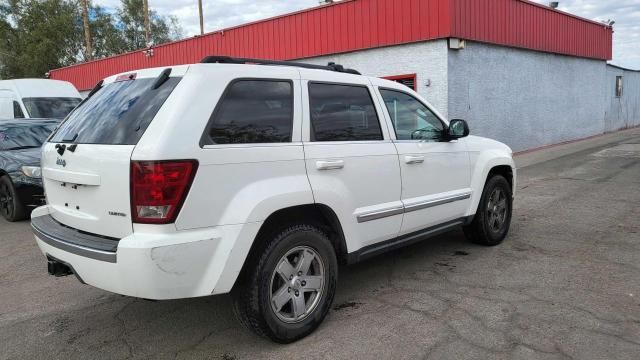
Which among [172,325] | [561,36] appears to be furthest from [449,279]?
[561,36]

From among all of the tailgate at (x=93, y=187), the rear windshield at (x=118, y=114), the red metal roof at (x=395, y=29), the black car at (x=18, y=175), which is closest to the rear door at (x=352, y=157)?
the rear windshield at (x=118, y=114)

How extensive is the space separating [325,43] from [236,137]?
40.2 ft

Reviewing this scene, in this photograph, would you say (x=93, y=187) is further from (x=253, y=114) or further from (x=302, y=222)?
(x=302, y=222)

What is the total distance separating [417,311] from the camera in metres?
3.81

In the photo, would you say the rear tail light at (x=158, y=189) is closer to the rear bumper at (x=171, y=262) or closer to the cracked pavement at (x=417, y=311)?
the rear bumper at (x=171, y=262)

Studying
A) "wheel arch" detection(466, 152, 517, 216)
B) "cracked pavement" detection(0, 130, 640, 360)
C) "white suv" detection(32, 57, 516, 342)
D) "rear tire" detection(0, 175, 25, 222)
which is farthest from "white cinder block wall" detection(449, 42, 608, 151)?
"rear tire" detection(0, 175, 25, 222)

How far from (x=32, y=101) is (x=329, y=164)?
11.7 meters

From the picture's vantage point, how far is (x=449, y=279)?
450 cm

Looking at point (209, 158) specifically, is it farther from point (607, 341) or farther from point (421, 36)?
point (421, 36)

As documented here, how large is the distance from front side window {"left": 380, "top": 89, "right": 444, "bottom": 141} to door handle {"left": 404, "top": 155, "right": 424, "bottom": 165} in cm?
18

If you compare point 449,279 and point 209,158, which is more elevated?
point 209,158

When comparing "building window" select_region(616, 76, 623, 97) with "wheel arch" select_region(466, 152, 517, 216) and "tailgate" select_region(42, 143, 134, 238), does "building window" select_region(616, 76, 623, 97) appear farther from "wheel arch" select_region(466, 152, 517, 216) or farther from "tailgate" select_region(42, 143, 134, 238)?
"tailgate" select_region(42, 143, 134, 238)

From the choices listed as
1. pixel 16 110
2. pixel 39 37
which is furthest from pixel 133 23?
pixel 16 110

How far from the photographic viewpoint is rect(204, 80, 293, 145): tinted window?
120 inches
